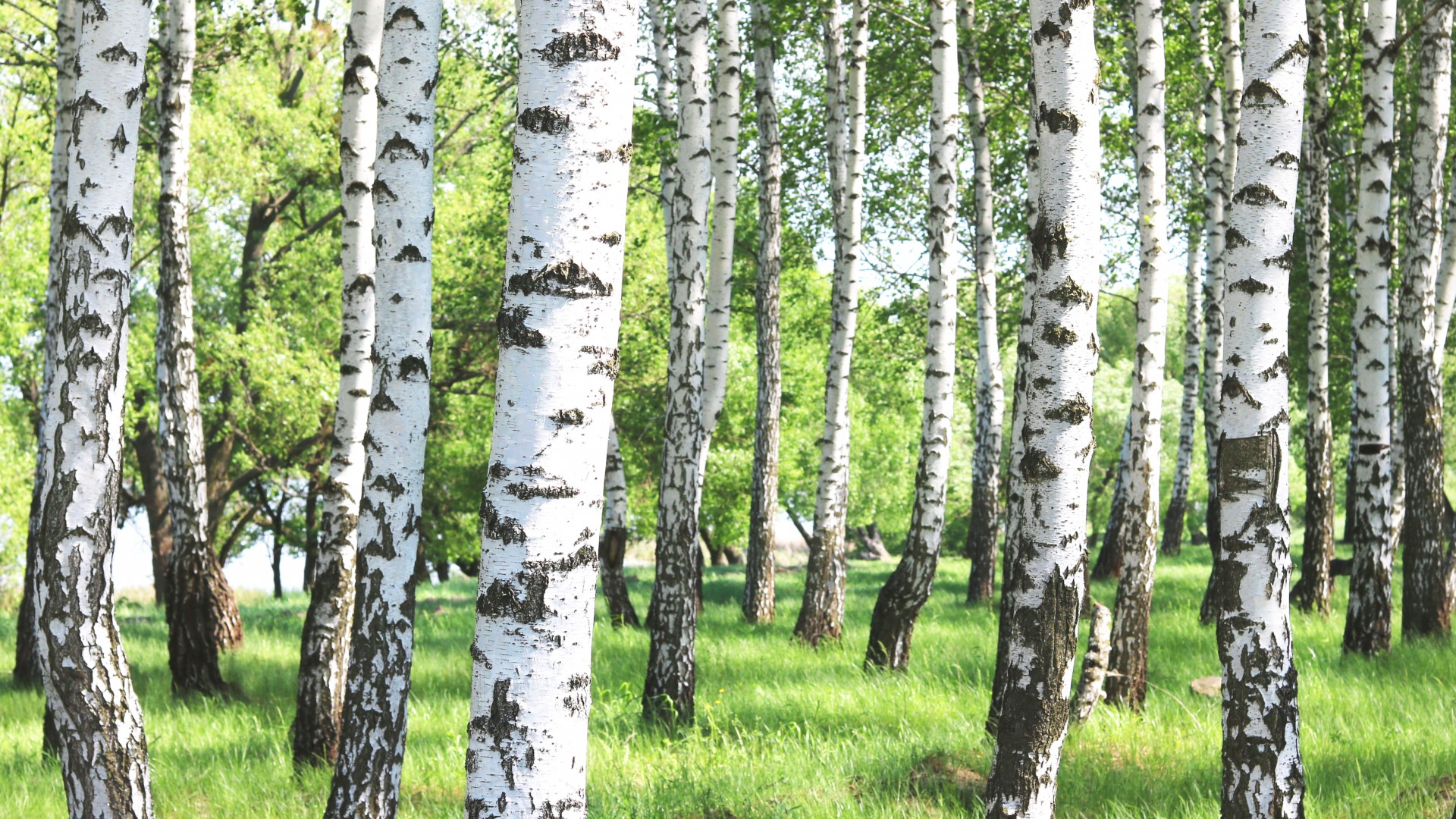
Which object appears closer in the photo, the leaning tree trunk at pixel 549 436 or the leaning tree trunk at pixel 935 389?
the leaning tree trunk at pixel 549 436

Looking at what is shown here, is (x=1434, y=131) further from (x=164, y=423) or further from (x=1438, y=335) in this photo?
(x=164, y=423)

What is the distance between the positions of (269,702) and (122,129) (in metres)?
5.79

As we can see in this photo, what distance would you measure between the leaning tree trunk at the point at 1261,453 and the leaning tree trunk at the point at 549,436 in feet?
9.29

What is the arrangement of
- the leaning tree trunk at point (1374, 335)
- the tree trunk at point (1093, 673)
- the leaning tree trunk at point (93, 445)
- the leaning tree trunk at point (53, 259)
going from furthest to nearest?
the leaning tree trunk at point (1374, 335) < the tree trunk at point (1093, 673) < the leaning tree trunk at point (53, 259) < the leaning tree trunk at point (93, 445)

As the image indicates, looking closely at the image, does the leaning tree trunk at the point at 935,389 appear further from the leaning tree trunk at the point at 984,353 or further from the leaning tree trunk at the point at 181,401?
the leaning tree trunk at the point at 181,401

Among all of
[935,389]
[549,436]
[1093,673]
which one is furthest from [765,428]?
[549,436]

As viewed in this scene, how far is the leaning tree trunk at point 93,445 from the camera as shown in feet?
15.3

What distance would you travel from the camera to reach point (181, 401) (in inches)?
356

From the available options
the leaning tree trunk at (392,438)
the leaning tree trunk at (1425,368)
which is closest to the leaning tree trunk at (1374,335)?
the leaning tree trunk at (1425,368)

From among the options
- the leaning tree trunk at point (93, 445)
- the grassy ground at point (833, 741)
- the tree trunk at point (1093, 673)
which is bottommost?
the grassy ground at point (833, 741)

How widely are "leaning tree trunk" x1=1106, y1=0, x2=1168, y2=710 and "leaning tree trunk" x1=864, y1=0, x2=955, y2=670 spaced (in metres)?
1.71

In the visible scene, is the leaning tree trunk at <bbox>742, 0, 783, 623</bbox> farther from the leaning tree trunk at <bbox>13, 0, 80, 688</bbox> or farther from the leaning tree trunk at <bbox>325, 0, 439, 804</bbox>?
the leaning tree trunk at <bbox>325, 0, 439, 804</bbox>

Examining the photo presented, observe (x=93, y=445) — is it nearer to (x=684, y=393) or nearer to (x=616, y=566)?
(x=684, y=393)

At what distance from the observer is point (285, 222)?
24.0 m
